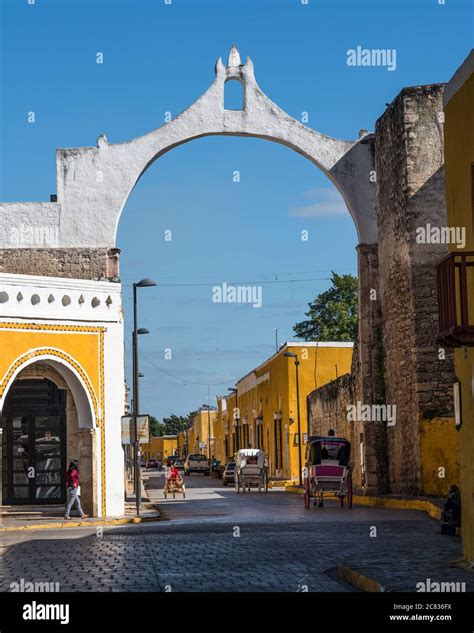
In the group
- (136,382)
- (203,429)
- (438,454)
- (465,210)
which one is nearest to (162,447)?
(203,429)

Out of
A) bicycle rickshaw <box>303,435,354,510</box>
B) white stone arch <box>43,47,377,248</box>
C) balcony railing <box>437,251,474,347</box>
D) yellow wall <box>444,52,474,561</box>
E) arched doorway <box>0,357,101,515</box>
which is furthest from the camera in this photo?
white stone arch <box>43,47,377,248</box>

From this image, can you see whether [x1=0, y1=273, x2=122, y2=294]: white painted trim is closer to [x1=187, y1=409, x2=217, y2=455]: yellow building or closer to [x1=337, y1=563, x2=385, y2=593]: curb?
[x1=337, y1=563, x2=385, y2=593]: curb

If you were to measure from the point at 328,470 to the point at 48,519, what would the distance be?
628 centimetres

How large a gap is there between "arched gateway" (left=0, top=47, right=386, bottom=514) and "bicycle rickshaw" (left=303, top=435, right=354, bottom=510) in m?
2.21

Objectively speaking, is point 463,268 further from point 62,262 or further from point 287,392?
point 287,392

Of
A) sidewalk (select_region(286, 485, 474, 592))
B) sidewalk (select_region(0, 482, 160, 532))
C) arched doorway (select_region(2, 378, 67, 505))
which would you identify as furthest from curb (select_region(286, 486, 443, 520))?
arched doorway (select_region(2, 378, 67, 505))

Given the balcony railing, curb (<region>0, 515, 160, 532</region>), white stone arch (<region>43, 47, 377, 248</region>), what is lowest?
curb (<region>0, 515, 160, 532</region>)

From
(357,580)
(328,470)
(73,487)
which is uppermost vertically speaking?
(328,470)

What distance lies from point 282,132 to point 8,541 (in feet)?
46.4

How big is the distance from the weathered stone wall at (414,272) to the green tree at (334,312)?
45115 mm

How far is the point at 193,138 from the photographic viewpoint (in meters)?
29.1

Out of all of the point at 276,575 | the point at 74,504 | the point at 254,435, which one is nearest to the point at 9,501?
the point at 74,504

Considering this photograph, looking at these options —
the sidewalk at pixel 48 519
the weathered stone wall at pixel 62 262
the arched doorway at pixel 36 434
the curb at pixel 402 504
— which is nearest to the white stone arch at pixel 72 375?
the sidewalk at pixel 48 519

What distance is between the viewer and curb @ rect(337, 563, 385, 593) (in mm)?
10641
